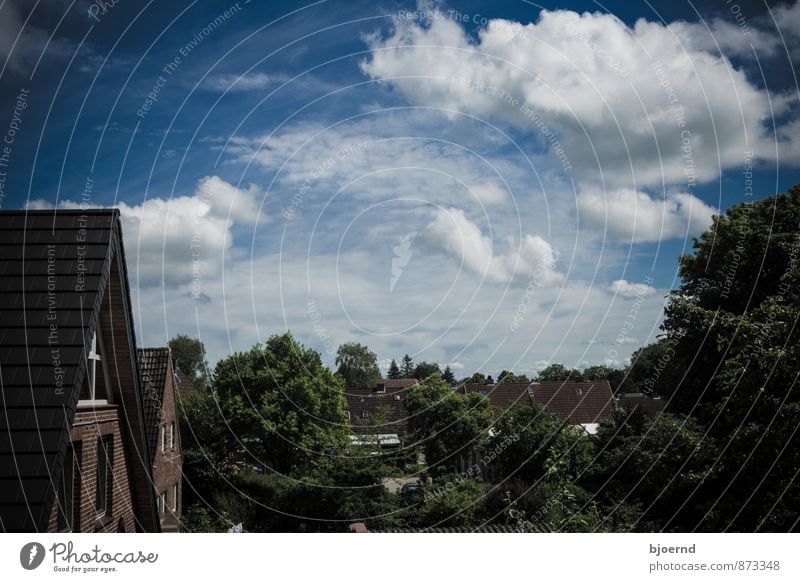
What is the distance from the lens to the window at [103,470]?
21.4ft

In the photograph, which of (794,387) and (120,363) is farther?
(794,387)

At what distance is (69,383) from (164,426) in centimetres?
1046

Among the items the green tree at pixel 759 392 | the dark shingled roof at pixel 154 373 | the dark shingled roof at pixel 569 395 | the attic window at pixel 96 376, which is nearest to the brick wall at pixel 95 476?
the attic window at pixel 96 376

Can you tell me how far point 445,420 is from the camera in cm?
1759

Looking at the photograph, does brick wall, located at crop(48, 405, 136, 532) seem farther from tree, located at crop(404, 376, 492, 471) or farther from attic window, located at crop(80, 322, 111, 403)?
tree, located at crop(404, 376, 492, 471)

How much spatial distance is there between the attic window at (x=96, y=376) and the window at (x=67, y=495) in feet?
2.03

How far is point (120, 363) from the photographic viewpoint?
6.62m

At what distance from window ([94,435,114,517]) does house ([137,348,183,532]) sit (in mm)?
5507

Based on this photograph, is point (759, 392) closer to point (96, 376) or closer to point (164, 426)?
point (96, 376)
